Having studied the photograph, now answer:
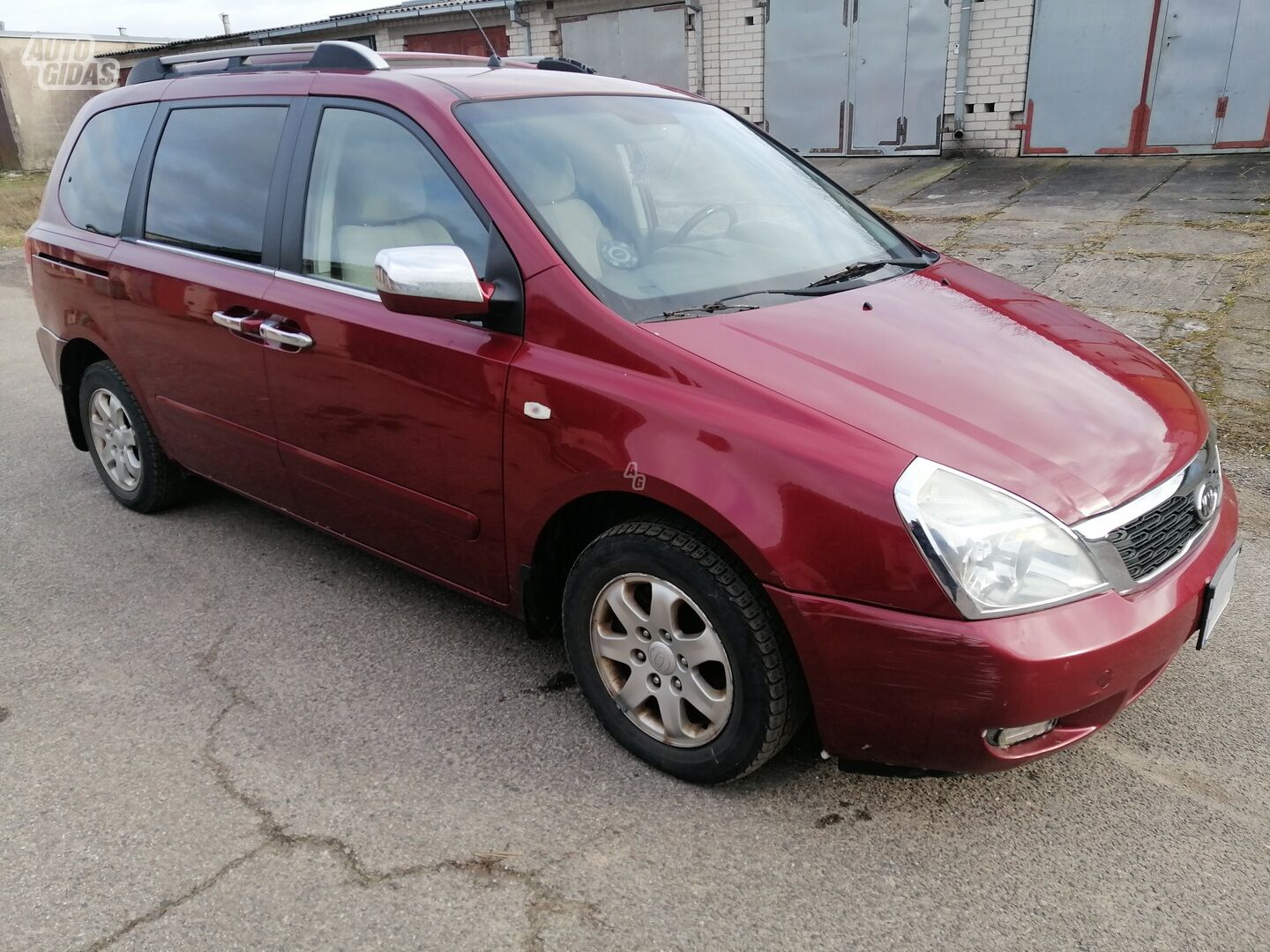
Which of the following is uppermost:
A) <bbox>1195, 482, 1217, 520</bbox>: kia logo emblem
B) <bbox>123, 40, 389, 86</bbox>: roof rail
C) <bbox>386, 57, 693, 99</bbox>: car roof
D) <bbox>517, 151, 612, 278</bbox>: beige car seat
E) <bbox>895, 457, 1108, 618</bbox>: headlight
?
<bbox>123, 40, 389, 86</bbox>: roof rail

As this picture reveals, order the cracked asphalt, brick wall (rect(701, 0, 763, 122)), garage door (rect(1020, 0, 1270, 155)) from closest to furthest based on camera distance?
the cracked asphalt < garage door (rect(1020, 0, 1270, 155)) < brick wall (rect(701, 0, 763, 122))

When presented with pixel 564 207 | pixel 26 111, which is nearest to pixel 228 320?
pixel 564 207

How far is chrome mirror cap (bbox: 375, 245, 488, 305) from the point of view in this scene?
2.57 meters

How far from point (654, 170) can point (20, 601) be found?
2.82 meters

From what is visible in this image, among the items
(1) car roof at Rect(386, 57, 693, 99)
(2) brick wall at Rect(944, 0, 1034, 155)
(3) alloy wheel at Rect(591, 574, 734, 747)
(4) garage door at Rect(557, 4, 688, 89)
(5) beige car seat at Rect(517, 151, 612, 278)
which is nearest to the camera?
(3) alloy wheel at Rect(591, 574, 734, 747)

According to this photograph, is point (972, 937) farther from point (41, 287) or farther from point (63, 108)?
point (63, 108)

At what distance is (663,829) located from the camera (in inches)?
96.6

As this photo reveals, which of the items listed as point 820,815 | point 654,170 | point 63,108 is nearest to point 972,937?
point 820,815

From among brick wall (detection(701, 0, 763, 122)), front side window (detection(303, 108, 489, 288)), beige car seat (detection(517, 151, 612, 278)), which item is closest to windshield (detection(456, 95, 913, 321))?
beige car seat (detection(517, 151, 612, 278))

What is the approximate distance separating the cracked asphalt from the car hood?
841 mm

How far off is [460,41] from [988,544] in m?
18.8

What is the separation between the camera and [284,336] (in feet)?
10.5

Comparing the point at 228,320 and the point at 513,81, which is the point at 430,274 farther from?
the point at 228,320
